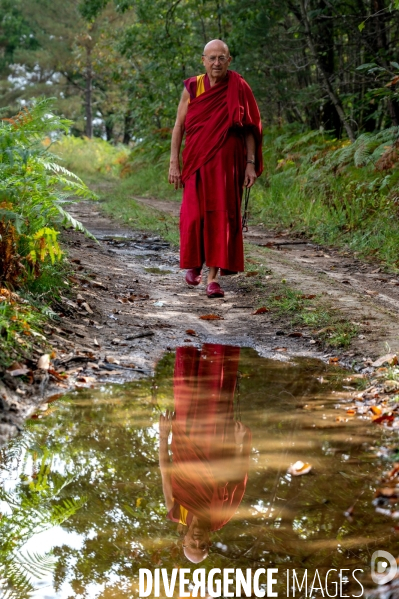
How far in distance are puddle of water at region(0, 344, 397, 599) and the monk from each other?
2307 mm

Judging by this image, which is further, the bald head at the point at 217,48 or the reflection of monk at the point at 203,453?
the bald head at the point at 217,48

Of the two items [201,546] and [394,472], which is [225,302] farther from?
[201,546]

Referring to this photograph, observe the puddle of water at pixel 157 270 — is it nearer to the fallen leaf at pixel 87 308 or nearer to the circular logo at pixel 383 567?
the fallen leaf at pixel 87 308

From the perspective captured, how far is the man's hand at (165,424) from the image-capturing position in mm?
3146

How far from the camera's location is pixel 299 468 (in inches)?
107

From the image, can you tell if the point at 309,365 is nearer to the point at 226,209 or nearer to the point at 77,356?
the point at 77,356

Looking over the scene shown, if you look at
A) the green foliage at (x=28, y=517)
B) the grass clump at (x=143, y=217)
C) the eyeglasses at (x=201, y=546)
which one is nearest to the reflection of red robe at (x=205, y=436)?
the eyeglasses at (x=201, y=546)

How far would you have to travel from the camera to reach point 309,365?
4207 mm

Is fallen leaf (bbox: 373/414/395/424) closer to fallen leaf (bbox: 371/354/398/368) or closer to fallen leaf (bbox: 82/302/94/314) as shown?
fallen leaf (bbox: 371/354/398/368)

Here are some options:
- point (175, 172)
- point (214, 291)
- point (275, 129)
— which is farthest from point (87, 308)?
point (275, 129)

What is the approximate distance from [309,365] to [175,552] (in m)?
2.17

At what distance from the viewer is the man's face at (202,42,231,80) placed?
570cm

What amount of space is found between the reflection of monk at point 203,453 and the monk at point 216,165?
1.92 metres

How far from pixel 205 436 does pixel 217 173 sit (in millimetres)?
3258
